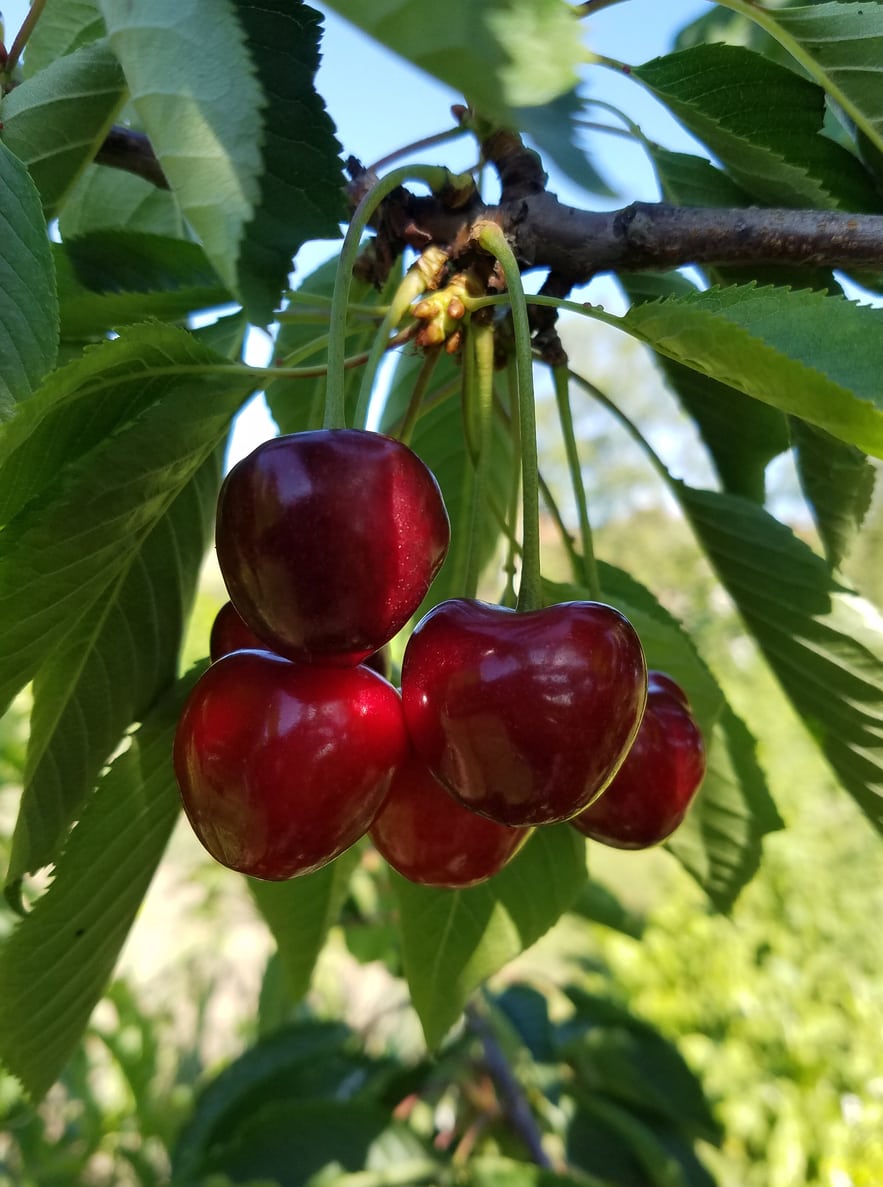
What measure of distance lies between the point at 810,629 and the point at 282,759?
513mm

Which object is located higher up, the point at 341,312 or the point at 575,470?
the point at 341,312

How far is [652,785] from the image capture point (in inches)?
25.9

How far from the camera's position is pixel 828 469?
0.85 meters

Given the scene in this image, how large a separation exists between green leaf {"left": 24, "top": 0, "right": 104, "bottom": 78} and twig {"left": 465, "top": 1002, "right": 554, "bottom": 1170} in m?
1.34

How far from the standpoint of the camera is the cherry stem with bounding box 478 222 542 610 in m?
0.53

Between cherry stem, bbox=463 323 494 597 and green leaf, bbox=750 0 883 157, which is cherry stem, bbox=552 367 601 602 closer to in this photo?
cherry stem, bbox=463 323 494 597

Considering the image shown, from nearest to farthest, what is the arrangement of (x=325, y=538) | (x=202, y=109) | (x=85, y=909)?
(x=202, y=109) → (x=325, y=538) → (x=85, y=909)

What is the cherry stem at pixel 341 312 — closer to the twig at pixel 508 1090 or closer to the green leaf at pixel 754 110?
the green leaf at pixel 754 110

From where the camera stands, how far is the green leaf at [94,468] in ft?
1.65

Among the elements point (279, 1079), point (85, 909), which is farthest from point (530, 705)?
point (279, 1079)

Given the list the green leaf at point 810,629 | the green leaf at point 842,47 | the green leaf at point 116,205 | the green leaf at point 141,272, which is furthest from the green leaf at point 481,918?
the green leaf at point 116,205

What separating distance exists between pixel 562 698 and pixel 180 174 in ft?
0.92

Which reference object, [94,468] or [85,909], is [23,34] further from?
[85,909]

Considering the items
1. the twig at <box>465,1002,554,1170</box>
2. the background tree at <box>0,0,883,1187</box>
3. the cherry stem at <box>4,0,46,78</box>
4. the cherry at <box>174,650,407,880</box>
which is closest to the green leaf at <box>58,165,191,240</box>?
the background tree at <box>0,0,883,1187</box>
